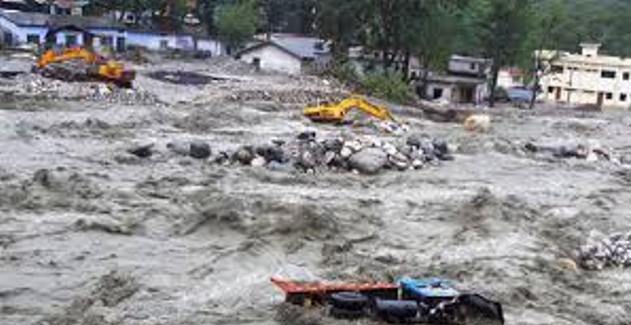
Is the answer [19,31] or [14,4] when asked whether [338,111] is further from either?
[14,4]

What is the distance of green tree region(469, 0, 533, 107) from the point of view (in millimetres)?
62844

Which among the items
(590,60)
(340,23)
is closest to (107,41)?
(340,23)

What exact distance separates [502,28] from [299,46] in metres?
17.2

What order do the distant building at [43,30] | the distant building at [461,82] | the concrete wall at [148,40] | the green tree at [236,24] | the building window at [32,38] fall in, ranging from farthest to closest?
the green tree at [236,24]
the concrete wall at [148,40]
the distant building at [461,82]
the building window at [32,38]
the distant building at [43,30]

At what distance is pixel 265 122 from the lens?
38.2 m

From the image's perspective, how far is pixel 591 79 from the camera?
78125mm

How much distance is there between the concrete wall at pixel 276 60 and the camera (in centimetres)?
6600

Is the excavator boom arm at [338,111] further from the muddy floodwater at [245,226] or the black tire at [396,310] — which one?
the black tire at [396,310]

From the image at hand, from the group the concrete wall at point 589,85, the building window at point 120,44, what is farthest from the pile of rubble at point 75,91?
the concrete wall at point 589,85

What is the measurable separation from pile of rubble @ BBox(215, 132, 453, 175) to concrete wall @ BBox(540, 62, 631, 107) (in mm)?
50478

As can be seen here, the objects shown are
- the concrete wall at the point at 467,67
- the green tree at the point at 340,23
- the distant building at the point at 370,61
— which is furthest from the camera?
the concrete wall at the point at 467,67

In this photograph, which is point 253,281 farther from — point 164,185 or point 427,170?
point 427,170

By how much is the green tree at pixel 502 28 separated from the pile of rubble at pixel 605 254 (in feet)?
146

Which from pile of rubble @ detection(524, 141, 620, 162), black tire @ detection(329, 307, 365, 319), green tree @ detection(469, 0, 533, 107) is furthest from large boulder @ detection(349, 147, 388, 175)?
green tree @ detection(469, 0, 533, 107)
